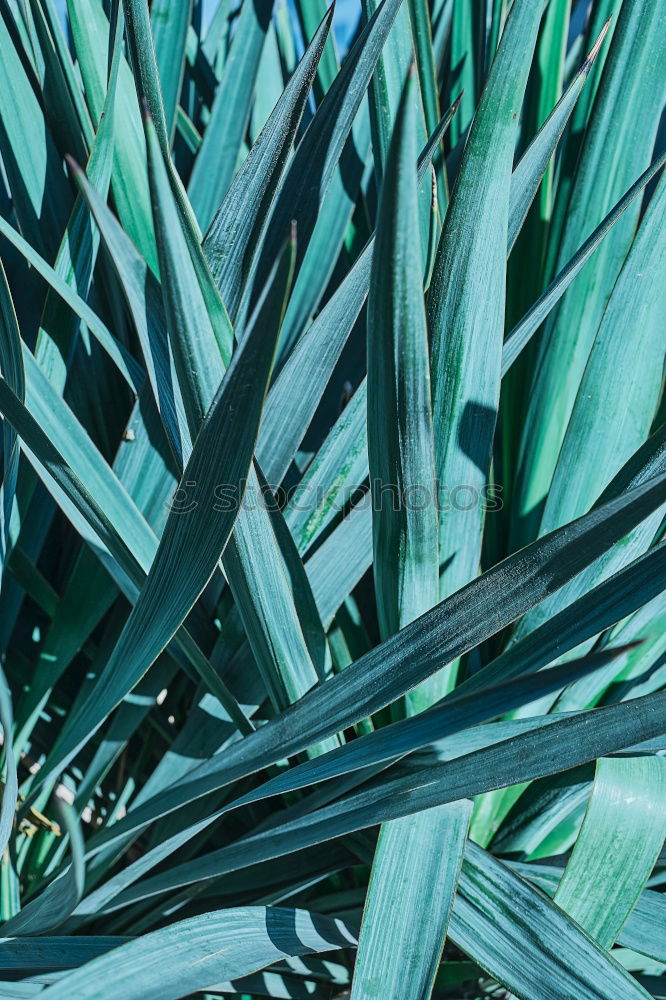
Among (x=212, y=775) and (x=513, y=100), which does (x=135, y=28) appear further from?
(x=212, y=775)

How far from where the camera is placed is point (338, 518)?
0.56 metres

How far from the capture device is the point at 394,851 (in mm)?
374

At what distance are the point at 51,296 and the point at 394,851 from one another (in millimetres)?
415

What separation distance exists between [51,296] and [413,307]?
310 mm

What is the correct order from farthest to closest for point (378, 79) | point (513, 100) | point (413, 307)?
point (378, 79)
point (513, 100)
point (413, 307)

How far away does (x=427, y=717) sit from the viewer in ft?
0.99

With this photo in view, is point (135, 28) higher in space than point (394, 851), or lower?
higher

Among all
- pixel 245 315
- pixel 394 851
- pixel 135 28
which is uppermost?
pixel 135 28

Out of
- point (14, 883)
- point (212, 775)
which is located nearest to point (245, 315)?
point (212, 775)

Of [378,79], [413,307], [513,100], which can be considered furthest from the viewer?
[378,79]

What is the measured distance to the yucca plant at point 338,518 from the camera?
0.32 meters

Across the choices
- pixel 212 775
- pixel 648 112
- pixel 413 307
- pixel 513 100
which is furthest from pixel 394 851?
pixel 648 112

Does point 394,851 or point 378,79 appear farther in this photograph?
point 378,79

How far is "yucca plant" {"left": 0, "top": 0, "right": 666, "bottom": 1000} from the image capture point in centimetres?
32
